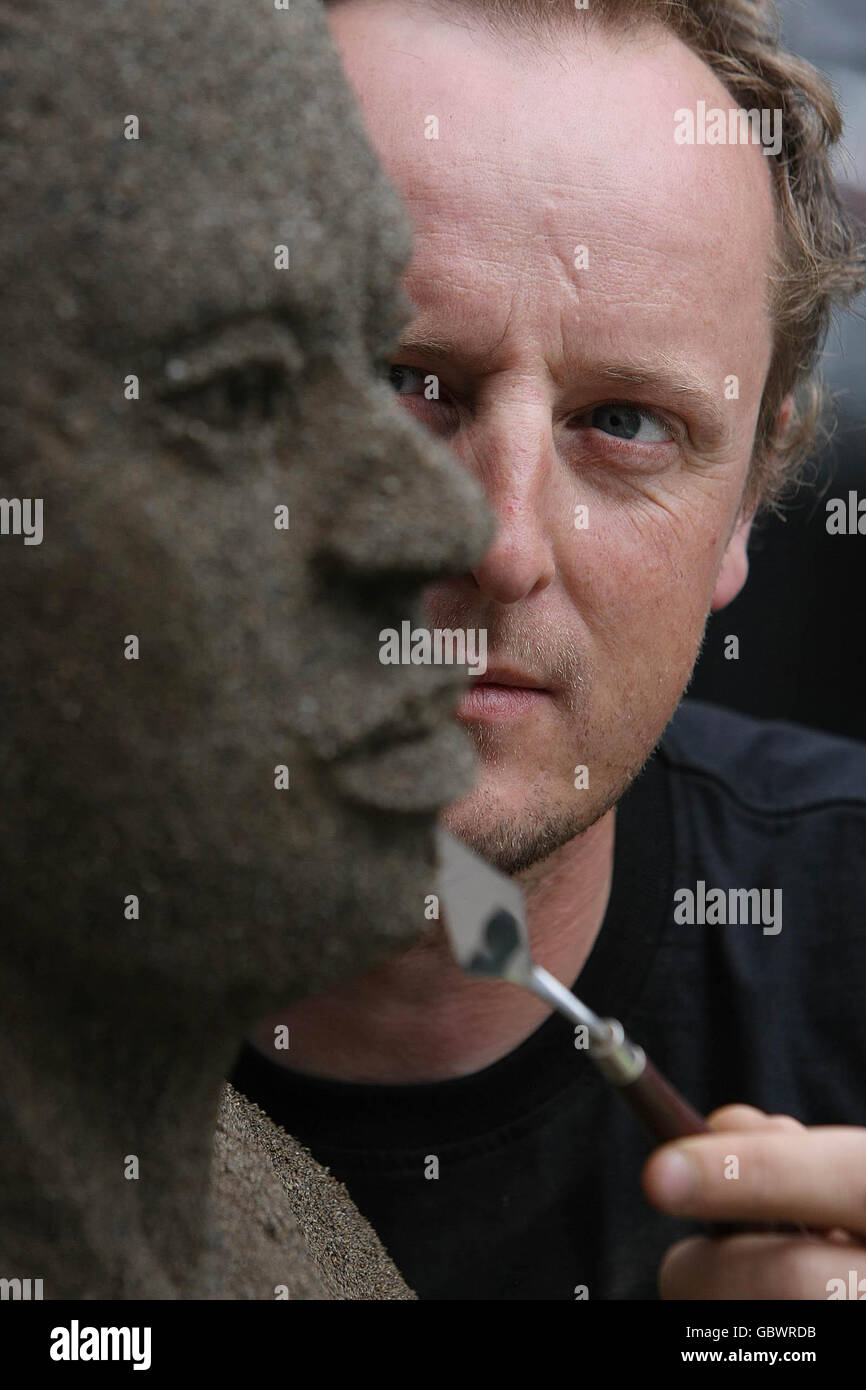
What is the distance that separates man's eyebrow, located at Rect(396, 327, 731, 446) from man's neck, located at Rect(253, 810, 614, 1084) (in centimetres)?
48

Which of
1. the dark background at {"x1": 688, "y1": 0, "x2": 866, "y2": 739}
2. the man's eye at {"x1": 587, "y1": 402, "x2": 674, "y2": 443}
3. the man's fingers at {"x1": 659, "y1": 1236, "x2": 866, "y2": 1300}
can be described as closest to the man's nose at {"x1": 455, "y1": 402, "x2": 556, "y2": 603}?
the man's eye at {"x1": 587, "y1": 402, "x2": 674, "y2": 443}

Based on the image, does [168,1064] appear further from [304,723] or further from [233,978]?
[304,723]

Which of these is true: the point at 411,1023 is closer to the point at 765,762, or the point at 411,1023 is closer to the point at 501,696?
the point at 501,696

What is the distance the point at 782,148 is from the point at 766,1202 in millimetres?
1109

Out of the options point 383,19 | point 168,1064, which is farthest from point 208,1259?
point 383,19

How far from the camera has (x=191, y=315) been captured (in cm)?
68

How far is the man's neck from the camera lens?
1496 mm

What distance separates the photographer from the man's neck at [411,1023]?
1496 millimetres

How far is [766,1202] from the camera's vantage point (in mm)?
885

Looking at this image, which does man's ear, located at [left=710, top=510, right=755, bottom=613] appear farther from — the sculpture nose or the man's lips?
the sculpture nose

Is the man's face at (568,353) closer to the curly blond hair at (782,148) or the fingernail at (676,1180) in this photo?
the curly blond hair at (782,148)

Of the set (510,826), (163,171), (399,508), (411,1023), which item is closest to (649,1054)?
(411,1023)

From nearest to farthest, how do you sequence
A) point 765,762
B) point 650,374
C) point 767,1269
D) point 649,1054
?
point 767,1269, point 650,374, point 649,1054, point 765,762

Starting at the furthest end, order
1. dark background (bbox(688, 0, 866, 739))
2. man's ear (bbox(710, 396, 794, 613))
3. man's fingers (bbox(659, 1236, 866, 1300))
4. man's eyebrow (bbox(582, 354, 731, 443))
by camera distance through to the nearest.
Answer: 1. dark background (bbox(688, 0, 866, 739))
2. man's ear (bbox(710, 396, 794, 613))
3. man's eyebrow (bbox(582, 354, 731, 443))
4. man's fingers (bbox(659, 1236, 866, 1300))
